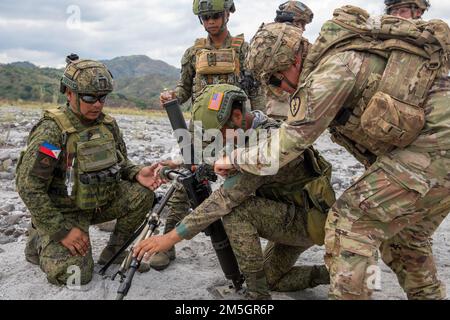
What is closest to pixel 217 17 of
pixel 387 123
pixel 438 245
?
pixel 387 123

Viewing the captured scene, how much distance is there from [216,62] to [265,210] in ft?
6.81

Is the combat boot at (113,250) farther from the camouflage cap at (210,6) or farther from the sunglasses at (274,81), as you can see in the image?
the camouflage cap at (210,6)

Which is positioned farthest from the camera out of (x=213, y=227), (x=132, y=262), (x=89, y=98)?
(x=89, y=98)

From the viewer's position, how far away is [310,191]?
11.3 ft

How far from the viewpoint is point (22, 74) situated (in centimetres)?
5466

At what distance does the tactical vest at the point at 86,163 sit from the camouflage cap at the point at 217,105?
96 centimetres

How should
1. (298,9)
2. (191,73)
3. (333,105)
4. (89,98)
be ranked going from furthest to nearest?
(298,9) → (191,73) → (89,98) → (333,105)

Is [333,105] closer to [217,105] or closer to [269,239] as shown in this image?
[217,105]

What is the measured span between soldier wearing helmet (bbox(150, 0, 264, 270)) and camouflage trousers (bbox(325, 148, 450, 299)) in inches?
95.9

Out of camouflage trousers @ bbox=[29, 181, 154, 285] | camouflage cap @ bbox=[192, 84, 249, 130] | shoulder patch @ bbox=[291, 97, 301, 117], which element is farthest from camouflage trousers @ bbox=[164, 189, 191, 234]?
shoulder patch @ bbox=[291, 97, 301, 117]

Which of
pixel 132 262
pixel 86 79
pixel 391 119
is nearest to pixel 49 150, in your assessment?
pixel 86 79

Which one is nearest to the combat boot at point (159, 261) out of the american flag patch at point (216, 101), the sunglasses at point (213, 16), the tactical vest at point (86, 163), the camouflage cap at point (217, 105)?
the tactical vest at point (86, 163)

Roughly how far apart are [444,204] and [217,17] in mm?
2923

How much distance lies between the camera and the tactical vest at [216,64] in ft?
16.4
